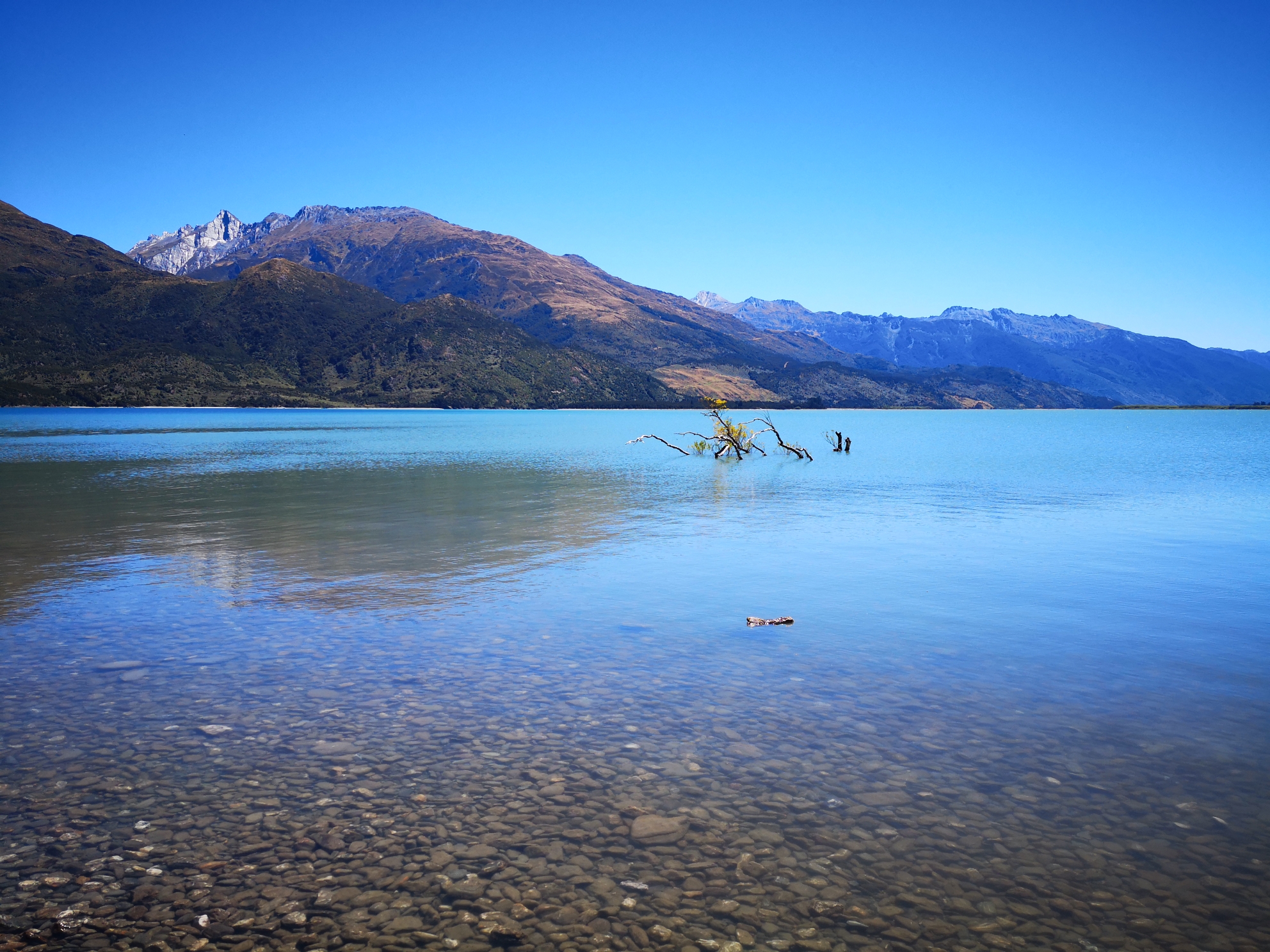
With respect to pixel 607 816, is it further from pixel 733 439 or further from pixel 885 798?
pixel 733 439

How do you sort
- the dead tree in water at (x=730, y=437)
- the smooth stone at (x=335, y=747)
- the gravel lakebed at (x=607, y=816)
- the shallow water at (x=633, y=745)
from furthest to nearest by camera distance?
the dead tree in water at (x=730, y=437), the smooth stone at (x=335, y=747), the shallow water at (x=633, y=745), the gravel lakebed at (x=607, y=816)

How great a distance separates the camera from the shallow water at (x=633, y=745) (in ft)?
25.9

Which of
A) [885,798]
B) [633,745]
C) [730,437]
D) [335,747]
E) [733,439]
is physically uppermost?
[730,437]

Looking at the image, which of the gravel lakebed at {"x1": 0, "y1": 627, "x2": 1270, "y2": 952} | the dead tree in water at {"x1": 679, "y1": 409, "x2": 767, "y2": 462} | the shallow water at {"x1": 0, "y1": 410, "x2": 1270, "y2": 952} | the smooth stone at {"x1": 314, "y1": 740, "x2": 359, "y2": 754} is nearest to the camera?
the gravel lakebed at {"x1": 0, "y1": 627, "x2": 1270, "y2": 952}

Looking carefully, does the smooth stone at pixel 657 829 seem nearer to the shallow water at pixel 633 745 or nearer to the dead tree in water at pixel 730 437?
the shallow water at pixel 633 745

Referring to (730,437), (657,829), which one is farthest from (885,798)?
(730,437)

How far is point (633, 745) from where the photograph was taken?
11.8 m

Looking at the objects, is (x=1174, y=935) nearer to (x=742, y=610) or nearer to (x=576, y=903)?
(x=576, y=903)

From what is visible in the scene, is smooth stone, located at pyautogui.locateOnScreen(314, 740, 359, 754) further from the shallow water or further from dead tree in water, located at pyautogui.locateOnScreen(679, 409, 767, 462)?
dead tree in water, located at pyautogui.locateOnScreen(679, 409, 767, 462)

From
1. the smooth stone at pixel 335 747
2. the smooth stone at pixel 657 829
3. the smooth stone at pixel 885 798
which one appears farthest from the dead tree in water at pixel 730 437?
the smooth stone at pixel 657 829

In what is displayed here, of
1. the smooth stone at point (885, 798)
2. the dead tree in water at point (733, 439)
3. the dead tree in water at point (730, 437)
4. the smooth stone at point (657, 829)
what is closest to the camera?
the smooth stone at point (657, 829)

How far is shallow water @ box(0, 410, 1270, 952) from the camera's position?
7.91m

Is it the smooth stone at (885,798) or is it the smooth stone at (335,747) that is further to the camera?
the smooth stone at (335,747)

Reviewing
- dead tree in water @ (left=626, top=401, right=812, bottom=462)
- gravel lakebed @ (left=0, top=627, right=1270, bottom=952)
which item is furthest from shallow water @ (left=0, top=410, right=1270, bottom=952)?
dead tree in water @ (left=626, top=401, right=812, bottom=462)
